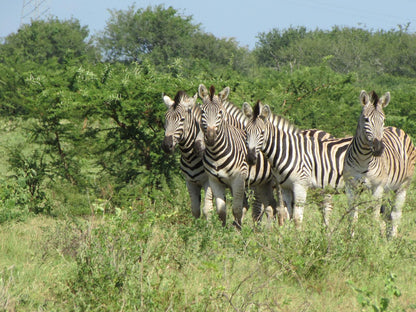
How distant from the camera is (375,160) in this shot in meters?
7.44

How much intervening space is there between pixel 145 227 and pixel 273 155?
2.96m

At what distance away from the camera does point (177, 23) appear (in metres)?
54.3

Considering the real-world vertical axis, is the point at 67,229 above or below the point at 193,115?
below

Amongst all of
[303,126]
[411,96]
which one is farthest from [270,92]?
[411,96]

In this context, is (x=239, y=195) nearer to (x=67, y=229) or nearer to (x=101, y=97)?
(x=67, y=229)

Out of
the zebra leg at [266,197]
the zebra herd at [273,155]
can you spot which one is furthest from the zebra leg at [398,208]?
the zebra leg at [266,197]

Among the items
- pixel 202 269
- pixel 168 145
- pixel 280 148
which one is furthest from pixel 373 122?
pixel 202 269

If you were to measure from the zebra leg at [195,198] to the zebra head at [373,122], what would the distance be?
232cm

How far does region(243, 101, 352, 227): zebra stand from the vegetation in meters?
0.29

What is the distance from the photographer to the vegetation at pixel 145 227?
464cm

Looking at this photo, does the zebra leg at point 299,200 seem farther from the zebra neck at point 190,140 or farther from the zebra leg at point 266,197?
the zebra neck at point 190,140

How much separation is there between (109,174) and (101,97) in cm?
139

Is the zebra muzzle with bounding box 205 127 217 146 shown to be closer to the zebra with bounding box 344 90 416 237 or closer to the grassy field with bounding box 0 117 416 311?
the grassy field with bounding box 0 117 416 311

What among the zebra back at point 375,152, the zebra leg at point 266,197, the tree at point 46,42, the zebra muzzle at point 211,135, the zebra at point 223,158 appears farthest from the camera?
the tree at point 46,42
